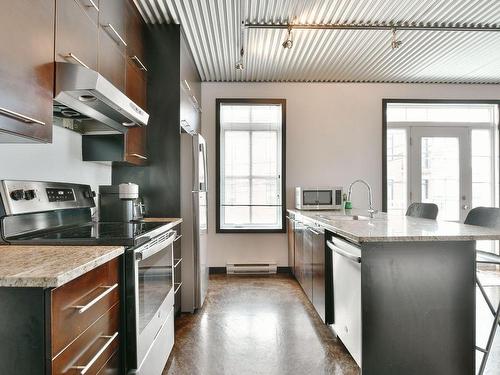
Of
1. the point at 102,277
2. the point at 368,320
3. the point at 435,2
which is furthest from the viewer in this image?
the point at 435,2

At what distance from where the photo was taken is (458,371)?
66.5 inches

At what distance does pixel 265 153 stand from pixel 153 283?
291 cm

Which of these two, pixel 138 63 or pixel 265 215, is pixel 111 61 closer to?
pixel 138 63

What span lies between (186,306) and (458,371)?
2066 mm

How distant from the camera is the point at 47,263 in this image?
3.24 feet

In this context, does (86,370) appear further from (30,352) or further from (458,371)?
(458,371)

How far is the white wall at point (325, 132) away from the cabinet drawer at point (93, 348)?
3043 mm

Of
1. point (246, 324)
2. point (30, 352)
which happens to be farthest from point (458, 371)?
point (30, 352)

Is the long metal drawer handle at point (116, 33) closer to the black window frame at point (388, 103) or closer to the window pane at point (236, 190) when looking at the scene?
the window pane at point (236, 190)

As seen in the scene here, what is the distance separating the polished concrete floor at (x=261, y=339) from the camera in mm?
1967

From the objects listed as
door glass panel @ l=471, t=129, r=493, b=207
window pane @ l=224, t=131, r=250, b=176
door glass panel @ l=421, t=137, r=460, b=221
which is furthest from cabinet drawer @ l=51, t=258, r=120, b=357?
door glass panel @ l=471, t=129, r=493, b=207

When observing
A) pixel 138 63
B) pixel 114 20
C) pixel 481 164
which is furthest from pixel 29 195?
pixel 481 164

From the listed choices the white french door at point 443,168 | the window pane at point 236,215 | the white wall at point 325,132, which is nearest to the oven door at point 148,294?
the window pane at point 236,215

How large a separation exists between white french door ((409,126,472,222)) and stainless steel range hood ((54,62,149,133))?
3.91 metres
